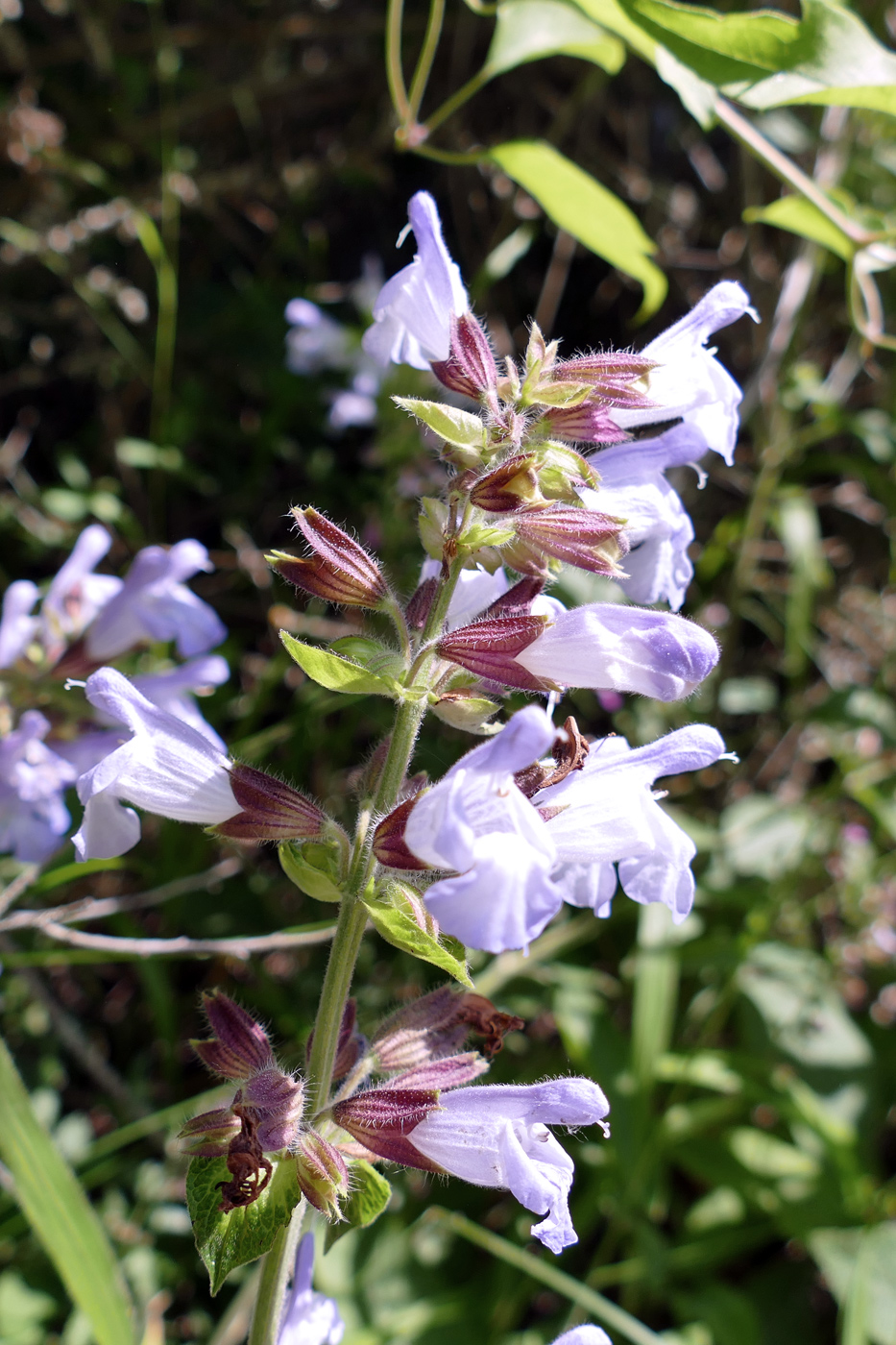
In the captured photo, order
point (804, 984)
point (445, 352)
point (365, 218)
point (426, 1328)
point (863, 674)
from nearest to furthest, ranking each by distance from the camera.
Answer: point (445, 352) → point (426, 1328) → point (804, 984) → point (863, 674) → point (365, 218)

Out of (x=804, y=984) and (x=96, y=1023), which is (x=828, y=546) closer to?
(x=804, y=984)

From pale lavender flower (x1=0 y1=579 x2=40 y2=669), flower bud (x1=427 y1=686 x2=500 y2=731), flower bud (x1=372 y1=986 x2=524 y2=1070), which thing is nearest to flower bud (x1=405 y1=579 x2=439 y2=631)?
flower bud (x1=427 y1=686 x2=500 y2=731)

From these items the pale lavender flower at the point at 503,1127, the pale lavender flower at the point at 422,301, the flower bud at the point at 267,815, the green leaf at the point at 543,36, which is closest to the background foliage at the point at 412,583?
the green leaf at the point at 543,36

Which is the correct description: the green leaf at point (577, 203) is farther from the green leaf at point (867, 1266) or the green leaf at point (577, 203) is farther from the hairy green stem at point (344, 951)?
the green leaf at point (867, 1266)

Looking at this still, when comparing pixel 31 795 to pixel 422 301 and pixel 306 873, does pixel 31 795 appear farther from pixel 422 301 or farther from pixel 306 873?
pixel 422 301

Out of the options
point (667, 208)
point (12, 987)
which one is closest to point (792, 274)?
point (667, 208)

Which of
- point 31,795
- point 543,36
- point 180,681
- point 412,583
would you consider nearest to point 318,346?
point 412,583
